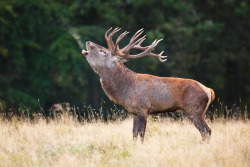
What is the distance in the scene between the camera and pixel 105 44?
62.6ft

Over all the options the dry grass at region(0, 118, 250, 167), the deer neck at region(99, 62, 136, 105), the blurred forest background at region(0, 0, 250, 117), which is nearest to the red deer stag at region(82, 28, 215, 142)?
the deer neck at region(99, 62, 136, 105)

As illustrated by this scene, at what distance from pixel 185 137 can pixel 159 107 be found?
0.65 m

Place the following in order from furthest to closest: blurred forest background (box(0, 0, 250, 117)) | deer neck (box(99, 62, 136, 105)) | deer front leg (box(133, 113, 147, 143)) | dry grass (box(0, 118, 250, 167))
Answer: blurred forest background (box(0, 0, 250, 117)), deer neck (box(99, 62, 136, 105)), deer front leg (box(133, 113, 147, 143)), dry grass (box(0, 118, 250, 167))

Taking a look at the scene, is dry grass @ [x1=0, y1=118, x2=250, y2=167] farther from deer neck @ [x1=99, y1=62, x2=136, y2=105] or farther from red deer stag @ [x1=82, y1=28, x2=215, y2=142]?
deer neck @ [x1=99, y1=62, x2=136, y2=105]

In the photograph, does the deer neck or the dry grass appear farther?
the deer neck

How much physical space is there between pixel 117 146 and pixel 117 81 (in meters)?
1.52

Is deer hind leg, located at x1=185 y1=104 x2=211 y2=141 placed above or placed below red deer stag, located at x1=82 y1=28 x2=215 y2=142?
below

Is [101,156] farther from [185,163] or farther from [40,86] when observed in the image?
[40,86]

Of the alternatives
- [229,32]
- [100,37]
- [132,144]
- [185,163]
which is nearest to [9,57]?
[100,37]

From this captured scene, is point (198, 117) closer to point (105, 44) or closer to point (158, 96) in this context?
point (158, 96)

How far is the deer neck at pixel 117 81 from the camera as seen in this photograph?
7.75 metres

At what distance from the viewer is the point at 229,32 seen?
2206 cm

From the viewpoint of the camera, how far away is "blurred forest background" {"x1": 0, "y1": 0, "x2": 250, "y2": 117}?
1901cm

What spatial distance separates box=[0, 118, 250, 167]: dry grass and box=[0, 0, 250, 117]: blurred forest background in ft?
32.0
